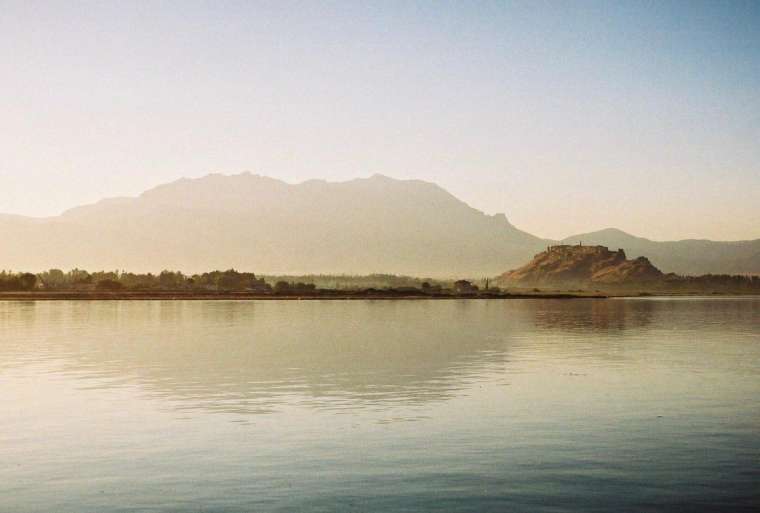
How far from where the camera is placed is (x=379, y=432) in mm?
30828

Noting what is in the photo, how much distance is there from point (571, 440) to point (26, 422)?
22.3 m

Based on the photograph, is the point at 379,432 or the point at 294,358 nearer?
the point at 379,432

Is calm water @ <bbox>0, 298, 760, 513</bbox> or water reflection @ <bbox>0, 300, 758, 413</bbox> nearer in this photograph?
calm water @ <bbox>0, 298, 760, 513</bbox>

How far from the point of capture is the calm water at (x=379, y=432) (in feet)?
71.1

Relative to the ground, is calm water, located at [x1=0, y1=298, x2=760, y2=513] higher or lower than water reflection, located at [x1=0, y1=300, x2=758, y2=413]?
lower

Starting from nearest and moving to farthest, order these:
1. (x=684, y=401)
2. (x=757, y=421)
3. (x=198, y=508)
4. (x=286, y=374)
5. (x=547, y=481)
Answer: (x=198, y=508) → (x=547, y=481) → (x=757, y=421) → (x=684, y=401) → (x=286, y=374)

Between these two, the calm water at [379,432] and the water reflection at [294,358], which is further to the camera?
the water reflection at [294,358]

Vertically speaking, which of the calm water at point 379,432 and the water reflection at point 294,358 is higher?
the water reflection at point 294,358

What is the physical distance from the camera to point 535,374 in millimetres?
51688

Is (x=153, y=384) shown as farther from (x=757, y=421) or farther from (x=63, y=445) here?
(x=757, y=421)

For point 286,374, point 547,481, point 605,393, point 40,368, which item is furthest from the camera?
point 40,368

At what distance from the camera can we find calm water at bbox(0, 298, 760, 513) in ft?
71.1

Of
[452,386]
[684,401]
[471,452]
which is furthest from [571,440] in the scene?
[452,386]

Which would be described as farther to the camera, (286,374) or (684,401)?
(286,374)
